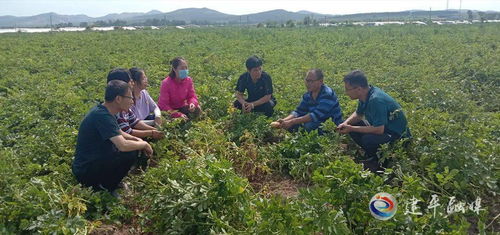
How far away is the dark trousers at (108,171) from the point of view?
11.9ft

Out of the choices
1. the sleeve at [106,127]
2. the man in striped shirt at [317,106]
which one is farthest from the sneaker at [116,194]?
the man in striped shirt at [317,106]

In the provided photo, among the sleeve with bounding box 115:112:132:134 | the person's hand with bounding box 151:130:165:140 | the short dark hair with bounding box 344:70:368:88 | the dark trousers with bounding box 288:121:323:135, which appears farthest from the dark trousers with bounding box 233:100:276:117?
the sleeve with bounding box 115:112:132:134

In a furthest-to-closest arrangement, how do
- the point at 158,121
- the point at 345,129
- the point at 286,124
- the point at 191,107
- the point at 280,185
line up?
1. the point at 191,107
2. the point at 286,124
3. the point at 158,121
4. the point at 345,129
5. the point at 280,185

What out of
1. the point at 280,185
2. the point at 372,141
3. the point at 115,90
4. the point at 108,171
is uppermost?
the point at 115,90

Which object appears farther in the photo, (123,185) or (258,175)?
(258,175)

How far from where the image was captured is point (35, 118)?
584 cm

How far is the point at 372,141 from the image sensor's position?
428 cm

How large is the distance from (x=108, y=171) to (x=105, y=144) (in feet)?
0.85

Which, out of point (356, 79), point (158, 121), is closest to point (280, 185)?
point (356, 79)

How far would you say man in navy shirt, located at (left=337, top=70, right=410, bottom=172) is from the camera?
4164mm

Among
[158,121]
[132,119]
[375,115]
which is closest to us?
[375,115]

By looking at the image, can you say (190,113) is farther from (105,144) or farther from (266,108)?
(105,144)

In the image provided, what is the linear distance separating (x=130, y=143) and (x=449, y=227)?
2.64 m

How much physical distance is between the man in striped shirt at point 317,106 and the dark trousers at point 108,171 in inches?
79.9
